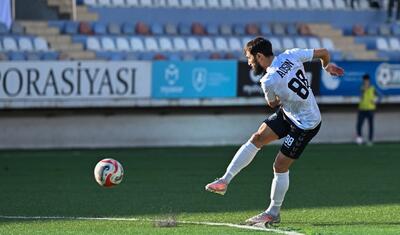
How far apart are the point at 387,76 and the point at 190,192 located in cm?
1278

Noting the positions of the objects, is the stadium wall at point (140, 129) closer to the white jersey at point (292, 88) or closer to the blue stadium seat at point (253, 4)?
the blue stadium seat at point (253, 4)

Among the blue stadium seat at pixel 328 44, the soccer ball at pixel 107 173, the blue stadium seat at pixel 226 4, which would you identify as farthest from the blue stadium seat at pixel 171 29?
the soccer ball at pixel 107 173

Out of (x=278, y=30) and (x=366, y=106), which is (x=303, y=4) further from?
(x=366, y=106)

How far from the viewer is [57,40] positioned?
23578mm

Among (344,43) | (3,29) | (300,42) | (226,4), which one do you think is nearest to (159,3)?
(226,4)

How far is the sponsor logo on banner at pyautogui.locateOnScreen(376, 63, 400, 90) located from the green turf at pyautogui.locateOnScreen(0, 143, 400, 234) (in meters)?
4.26

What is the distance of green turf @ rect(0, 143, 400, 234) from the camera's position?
10.3 meters

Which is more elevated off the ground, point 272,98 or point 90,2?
point 272,98

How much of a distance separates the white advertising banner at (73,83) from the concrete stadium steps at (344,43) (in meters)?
6.81

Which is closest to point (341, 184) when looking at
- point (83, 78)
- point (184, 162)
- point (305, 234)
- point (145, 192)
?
point (145, 192)

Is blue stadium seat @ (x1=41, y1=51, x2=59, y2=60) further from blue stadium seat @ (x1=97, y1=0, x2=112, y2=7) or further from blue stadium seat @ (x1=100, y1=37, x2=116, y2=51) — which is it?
blue stadium seat @ (x1=97, y1=0, x2=112, y2=7)

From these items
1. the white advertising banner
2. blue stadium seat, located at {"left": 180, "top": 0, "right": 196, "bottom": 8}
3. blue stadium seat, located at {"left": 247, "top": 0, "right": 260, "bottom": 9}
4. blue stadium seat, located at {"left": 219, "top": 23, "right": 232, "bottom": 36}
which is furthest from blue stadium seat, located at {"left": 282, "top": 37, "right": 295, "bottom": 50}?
the white advertising banner

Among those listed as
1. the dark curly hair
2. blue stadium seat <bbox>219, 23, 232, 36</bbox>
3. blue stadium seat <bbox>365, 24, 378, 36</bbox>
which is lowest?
blue stadium seat <bbox>365, 24, 378, 36</bbox>

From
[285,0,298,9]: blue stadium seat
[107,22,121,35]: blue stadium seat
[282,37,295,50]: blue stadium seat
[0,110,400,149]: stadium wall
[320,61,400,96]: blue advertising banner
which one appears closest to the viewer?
[0,110,400,149]: stadium wall
